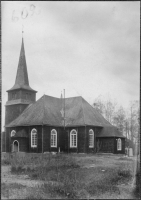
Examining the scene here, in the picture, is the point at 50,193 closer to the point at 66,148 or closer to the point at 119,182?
the point at 119,182

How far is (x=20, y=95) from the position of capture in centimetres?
4100

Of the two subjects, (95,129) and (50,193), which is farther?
(95,129)

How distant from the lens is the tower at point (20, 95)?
40812 mm

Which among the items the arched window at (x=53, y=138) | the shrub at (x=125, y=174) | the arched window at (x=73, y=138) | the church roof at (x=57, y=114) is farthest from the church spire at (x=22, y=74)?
the shrub at (x=125, y=174)

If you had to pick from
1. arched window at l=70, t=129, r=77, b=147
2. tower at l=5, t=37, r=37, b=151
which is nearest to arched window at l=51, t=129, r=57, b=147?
arched window at l=70, t=129, r=77, b=147

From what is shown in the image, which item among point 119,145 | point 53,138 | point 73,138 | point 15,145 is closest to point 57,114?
point 53,138

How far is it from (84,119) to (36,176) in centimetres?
2179

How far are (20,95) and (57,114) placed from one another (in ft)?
22.8

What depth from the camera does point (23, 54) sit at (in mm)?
42500

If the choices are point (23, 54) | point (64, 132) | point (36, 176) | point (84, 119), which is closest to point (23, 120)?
point (64, 132)

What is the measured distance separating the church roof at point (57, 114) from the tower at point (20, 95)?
1388 millimetres

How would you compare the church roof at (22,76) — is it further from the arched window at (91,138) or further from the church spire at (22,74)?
the arched window at (91,138)

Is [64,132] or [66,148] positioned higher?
[64,132]

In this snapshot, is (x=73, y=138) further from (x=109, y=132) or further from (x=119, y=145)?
(x=119, y=145)
